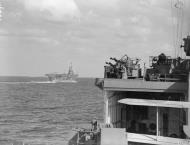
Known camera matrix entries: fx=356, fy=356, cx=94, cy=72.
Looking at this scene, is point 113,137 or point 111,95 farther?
point 111,95

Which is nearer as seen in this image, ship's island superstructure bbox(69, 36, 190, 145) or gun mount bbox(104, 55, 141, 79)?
ship's island superstructure bbox(69, 36, 190, 145)

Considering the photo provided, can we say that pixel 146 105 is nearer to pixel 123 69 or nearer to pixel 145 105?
pixel 145 105

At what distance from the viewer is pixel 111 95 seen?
19906 millimetres

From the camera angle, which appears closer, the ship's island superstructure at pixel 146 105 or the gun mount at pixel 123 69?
the ship's island superstructure at pixel 146 105

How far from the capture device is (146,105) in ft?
53.7

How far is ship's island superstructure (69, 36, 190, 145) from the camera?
16.1 m

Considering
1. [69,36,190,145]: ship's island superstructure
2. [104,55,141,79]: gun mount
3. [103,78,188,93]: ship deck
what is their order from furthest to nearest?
[104,55,141,79]: gun mount → [103,78,188,93]: ship deck → [69,36,190,145]: ship's island superstructure

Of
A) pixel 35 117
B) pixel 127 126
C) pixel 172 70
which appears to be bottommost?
pixel 35 117

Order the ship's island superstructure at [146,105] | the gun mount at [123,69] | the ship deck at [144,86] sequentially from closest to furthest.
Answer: the ship's island superstructure at [146,105] < the ship deck at [144,86] < the gun mount at [123,69]

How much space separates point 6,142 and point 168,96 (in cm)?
2188

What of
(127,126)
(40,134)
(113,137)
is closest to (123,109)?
(127,126)

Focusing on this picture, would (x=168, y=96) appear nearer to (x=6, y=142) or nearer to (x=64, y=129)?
(x=6, y=142)

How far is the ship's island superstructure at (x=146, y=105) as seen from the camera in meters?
16.1

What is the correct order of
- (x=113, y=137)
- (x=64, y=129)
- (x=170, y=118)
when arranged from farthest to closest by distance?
1. (x=64, y=129)
2. (x=170, y=118)
3. (x=113, y=137)
